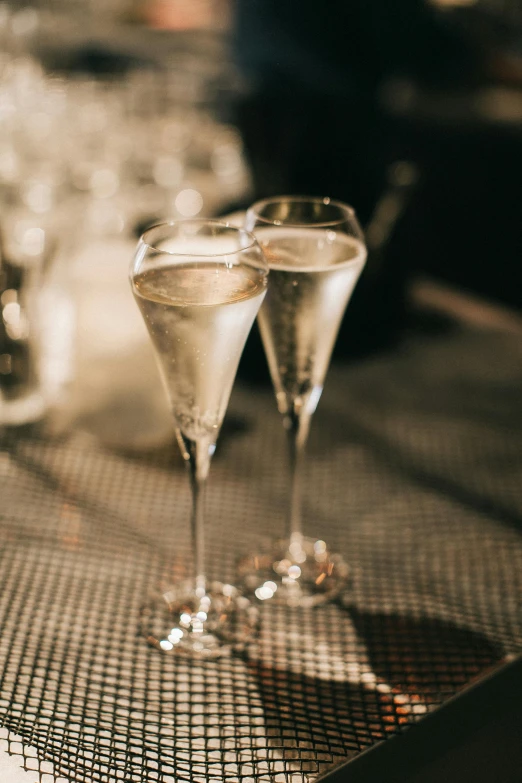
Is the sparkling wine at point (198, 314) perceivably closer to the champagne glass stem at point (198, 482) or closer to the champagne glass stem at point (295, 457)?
the champagne glass stem at point (198, 482)

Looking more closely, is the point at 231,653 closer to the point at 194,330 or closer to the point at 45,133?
the point at 194,330

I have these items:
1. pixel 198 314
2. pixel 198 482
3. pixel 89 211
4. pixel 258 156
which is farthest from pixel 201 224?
pixel 89 211

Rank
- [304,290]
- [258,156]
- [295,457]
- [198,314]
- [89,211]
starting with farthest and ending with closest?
[89,211] → [258,156] → [295,457] → [304,290] → [198,314]

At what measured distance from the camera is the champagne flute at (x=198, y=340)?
61cm

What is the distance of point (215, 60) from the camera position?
5465mm

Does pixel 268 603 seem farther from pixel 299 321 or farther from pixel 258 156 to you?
pixel 258 156

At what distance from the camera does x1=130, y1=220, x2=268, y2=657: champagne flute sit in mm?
613

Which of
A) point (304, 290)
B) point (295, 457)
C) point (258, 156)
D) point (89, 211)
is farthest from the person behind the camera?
point (89, 211)

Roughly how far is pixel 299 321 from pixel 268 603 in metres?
0.27

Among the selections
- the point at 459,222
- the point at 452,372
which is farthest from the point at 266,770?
the point at 459,222

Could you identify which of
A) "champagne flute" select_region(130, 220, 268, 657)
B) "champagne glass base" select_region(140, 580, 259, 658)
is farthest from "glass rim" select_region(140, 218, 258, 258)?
"champagne glass base" select_region(140, 580, 259, 658)

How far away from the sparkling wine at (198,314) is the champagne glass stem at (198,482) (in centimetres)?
7

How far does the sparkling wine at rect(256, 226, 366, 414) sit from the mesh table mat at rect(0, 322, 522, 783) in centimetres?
22

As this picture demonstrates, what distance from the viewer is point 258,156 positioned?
1.39m
